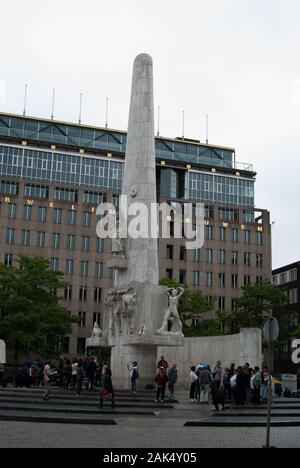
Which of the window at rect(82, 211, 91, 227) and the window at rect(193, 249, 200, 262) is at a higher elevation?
the window at rect(82, 211, 91, 227)

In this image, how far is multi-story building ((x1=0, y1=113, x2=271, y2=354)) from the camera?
85.5m

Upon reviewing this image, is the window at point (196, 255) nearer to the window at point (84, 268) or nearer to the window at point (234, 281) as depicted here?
the window at point (234, 281)

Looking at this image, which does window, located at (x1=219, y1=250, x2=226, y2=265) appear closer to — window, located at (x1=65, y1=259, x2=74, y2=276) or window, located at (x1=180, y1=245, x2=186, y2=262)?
window, located at (x1=180, y1=245, x2=186, y2=262)

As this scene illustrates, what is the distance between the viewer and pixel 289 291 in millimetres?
94188

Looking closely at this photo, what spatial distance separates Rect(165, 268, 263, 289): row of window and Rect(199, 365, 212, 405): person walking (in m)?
63.9

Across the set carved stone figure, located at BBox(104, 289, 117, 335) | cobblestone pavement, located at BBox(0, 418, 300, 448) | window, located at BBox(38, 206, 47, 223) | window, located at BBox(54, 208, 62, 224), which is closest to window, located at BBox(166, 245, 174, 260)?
window, located at BBox(54, 208, 62, 224)

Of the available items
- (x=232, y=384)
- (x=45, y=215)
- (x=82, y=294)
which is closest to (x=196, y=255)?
(x=82, y=294)

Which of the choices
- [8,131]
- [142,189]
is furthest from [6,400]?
[8,131]

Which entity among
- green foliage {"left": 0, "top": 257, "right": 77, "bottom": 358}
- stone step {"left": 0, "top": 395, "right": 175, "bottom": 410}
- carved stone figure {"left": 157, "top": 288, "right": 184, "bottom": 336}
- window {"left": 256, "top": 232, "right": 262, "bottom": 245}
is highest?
window {"left": 256, "top": 232, "right": 262, "bottom": 245}

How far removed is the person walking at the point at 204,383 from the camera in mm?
24141

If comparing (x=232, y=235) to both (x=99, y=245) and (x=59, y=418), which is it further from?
(x=59, y=418)

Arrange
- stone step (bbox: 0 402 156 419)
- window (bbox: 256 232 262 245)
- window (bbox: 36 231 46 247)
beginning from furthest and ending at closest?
window (bbox: 256 232 262 245) → window (bbox: 36 231 46 247) → stone step (bbox: 0 402 156 419)

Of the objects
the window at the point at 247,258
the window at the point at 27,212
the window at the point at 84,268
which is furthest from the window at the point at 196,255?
the window at the point at 27,212

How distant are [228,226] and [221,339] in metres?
62.6
